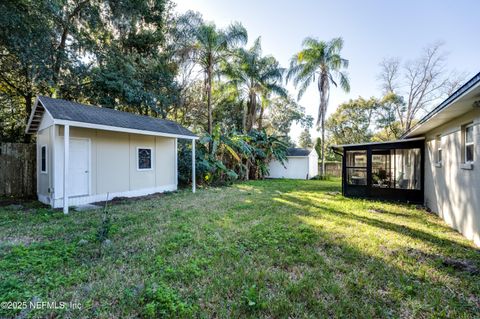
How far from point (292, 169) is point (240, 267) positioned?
1798 cm

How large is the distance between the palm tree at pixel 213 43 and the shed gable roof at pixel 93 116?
202 inches

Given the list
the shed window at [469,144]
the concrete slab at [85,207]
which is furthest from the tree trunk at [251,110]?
the shed window at [469,144]

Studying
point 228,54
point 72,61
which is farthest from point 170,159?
point 228,54

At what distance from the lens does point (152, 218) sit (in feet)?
19.8

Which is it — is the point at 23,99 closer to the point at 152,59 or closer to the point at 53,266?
the point at 152,59

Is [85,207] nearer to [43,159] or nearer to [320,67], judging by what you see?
[43,159]

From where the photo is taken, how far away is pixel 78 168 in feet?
25.6

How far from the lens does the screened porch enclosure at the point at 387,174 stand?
28.9 ft

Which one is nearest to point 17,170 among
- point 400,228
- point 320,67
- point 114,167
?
point 114,167

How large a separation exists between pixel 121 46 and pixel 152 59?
1.80 meters

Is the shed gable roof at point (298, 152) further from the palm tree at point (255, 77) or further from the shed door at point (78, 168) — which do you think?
the shed door at point (78, 168)

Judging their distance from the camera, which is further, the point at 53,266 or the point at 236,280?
the point at 53,266

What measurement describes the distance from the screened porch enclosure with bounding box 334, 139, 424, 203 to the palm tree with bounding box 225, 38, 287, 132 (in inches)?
368

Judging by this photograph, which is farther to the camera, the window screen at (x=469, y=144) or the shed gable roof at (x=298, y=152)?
the shed gable roof at (x=298, y=152)
